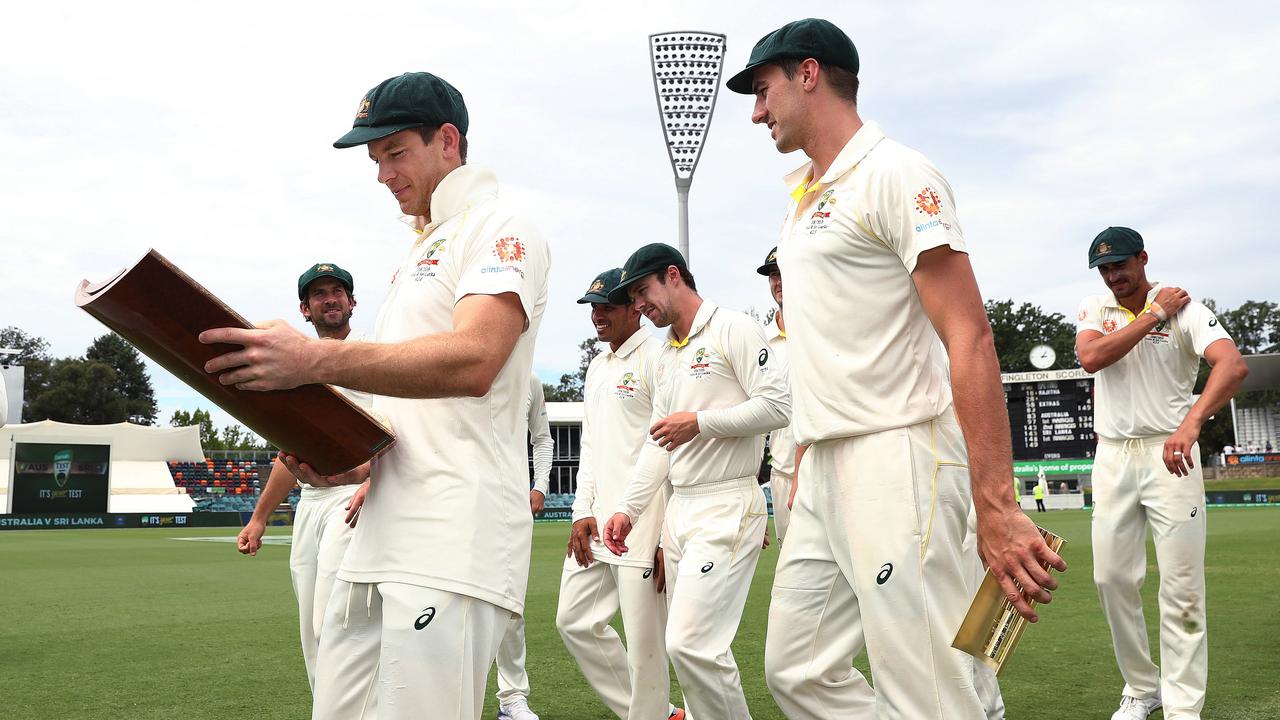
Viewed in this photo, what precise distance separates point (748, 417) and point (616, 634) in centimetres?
155

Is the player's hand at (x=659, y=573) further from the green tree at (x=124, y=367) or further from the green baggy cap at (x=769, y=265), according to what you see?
the green tree at (x=124, y=367)

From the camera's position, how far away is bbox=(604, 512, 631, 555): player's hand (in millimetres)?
5590

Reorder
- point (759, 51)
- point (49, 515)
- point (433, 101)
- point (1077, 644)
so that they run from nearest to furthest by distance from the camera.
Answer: point (433, 101)
point (759, 51)
point (1077, 644)
point (49, 515)

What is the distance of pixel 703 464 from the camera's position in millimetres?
5453

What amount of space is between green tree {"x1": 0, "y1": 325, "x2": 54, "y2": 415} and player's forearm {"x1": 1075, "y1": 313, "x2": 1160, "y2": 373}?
88.1 metres

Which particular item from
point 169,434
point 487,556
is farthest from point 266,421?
point 169,434

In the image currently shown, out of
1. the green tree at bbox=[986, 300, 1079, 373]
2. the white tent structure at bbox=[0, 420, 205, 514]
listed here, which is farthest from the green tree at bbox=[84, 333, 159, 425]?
the green tree at bbox=[986, 300, 1079, 373]

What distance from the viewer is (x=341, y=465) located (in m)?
A: 2.61

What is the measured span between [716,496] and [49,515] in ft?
141

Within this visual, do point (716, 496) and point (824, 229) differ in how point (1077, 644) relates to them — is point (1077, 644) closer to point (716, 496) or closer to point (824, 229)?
point (716, 496)

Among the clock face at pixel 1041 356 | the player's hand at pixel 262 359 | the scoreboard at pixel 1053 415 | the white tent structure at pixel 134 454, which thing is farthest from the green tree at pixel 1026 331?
the player's hand at pixel 262 359

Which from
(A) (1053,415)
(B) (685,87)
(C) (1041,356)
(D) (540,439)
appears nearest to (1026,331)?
(C) (1041,356)

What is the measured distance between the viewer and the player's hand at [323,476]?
2736 millimetres

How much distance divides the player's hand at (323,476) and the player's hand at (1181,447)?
14.9 feet
